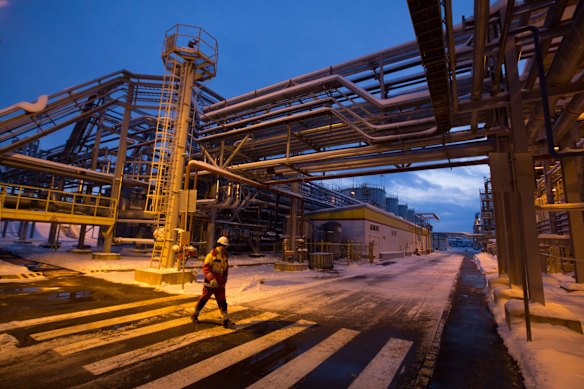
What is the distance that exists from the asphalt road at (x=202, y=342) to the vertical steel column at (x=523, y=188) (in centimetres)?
213

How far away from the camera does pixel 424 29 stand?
4246 mm

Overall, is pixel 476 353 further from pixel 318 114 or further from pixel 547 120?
pixel 318 114

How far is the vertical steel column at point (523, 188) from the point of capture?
4.85m

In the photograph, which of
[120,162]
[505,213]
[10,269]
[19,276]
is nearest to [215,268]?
[505,213]

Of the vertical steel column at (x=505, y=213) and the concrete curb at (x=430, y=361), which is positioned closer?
the concrete curb at (x=430, y=361)

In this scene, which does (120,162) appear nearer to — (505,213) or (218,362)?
(218,362)

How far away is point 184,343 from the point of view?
447 cm

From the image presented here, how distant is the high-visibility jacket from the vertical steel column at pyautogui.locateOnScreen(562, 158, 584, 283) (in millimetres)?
10573

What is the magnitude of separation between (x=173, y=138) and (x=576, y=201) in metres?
14.1

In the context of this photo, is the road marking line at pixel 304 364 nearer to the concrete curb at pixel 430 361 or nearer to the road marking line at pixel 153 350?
the concrete curb at pixel 430 361

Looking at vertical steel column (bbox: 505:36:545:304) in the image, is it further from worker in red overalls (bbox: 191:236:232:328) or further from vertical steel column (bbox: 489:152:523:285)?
worker in red overalls (bbox: 191:236:232:328)

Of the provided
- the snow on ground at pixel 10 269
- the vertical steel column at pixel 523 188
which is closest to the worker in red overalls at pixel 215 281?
the vertical steel column at pixel 523 188

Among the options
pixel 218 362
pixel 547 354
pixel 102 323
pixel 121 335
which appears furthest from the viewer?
pixel 102 323

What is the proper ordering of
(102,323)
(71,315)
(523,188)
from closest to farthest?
(523,188) < (102,323) < (71,315)
